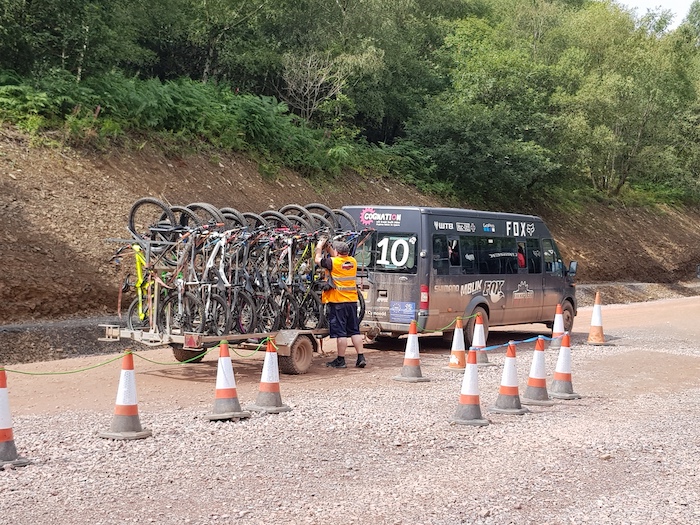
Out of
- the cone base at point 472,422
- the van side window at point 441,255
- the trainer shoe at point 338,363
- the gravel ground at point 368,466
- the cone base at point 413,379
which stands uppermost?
the van side window at point 441,255

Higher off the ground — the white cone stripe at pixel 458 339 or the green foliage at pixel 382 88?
the green foliage at pixel 382 88

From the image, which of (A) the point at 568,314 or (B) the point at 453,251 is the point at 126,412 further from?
(A) the point at 568,314

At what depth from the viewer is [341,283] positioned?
44.6 feet

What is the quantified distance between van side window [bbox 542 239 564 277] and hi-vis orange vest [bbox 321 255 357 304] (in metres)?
6.78

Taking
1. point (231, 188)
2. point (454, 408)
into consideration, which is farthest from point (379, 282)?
point (231, 188)

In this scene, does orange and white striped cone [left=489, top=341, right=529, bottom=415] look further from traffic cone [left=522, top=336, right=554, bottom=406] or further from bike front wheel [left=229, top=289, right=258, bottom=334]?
bike front wheel [left=229, top=289, right=258, bottom=334]

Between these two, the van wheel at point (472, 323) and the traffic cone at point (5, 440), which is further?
the van wheel at point (472, 323)

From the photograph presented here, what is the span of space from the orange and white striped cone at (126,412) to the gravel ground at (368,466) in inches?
7.4

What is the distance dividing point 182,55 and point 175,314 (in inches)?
777

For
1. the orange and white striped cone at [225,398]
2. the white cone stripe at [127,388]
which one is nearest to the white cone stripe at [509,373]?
the orange and white striped cone at [225,398]

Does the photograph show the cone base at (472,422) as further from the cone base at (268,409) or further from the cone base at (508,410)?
the cone base at (268,409)

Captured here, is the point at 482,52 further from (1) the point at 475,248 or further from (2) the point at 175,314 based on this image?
(2) the point at 175,314

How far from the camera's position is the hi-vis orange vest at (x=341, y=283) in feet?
44.5

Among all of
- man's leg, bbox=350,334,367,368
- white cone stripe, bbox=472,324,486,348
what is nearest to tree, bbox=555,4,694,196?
white cone stripe, bbox=472,324,486,348
